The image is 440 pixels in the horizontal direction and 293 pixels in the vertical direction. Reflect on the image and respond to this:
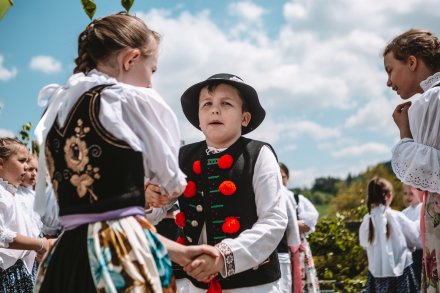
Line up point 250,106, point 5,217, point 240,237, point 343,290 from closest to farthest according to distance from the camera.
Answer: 1. point 240,237
2. point 250,106
3. point 5,217
4. point 343,290

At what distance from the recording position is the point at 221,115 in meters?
2.81

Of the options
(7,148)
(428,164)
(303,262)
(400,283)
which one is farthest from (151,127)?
(400,283)

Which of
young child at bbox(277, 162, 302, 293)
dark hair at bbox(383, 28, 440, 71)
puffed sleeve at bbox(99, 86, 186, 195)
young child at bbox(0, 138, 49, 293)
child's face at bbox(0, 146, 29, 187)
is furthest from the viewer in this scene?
young child at bbox(277, 162, 302, 293)

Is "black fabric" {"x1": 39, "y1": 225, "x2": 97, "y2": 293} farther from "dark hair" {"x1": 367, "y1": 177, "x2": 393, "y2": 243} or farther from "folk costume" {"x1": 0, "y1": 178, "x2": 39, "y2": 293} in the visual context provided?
"dark hair" {"x1": 367, "y1": 177, "x2": 393, "y2": 243}

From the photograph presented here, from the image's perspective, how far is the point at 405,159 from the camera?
2.89 metres

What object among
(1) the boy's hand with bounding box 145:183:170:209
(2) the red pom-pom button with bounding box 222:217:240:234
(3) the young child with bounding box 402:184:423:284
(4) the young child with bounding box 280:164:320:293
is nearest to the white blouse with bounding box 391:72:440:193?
(2) the red pom-pom button with bounding box 222:217:240:234

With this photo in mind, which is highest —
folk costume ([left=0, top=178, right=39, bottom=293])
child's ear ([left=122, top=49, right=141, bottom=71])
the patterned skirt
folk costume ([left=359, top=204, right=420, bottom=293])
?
child's ear ([left=122, top=49, right=141, bottom=71])

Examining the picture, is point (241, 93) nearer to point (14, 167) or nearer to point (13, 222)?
point (13, 222)

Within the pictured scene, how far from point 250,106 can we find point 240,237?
83 centimetres

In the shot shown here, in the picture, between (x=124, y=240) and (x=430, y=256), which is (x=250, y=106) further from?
(x=124, y=240)

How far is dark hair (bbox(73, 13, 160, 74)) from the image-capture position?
6.60 ft

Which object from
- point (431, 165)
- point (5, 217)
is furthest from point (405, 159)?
point (5, 217)

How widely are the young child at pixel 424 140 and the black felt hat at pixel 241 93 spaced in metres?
0.75

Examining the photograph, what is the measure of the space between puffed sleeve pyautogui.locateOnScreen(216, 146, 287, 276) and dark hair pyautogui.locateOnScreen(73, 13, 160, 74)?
0.85 meters
